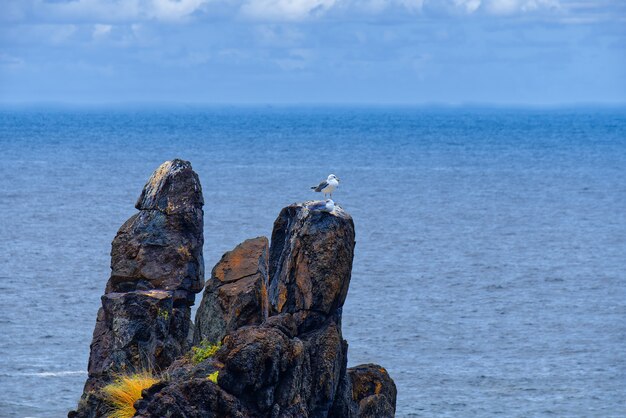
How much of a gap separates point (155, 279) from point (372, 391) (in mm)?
6648

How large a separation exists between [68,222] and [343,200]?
31679mm

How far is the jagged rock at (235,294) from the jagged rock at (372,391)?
298 centimetres

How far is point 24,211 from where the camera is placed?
383 feet

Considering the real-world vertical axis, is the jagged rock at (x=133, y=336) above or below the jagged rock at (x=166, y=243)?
below

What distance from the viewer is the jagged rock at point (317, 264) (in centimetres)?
2831

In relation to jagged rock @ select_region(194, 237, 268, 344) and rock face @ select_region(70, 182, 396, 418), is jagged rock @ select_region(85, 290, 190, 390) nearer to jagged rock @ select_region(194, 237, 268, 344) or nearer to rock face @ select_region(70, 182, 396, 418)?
rock face @ select_region(70, 182, 396, 418)

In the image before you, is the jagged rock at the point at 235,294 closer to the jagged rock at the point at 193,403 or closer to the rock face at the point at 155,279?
the rock face at the point at 155,279

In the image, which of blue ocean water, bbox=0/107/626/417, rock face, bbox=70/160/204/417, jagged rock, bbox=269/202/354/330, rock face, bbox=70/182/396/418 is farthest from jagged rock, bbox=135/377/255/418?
blue ocean water, bbox=0/107/626/417

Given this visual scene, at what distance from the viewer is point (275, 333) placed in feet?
83.8

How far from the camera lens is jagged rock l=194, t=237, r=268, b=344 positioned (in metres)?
31.0

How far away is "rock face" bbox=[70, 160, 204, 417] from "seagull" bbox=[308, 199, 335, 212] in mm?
5357

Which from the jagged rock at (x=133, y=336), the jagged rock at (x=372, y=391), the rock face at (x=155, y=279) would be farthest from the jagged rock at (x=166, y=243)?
the jagged rock at (x=372, y=391)

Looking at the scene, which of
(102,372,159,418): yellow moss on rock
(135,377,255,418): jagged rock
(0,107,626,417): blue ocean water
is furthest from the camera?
(0,107,626,417): blue ocean water

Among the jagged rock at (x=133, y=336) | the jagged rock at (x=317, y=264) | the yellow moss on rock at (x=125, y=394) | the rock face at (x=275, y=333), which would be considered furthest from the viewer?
the jagged rock at (x=133, y=336)
